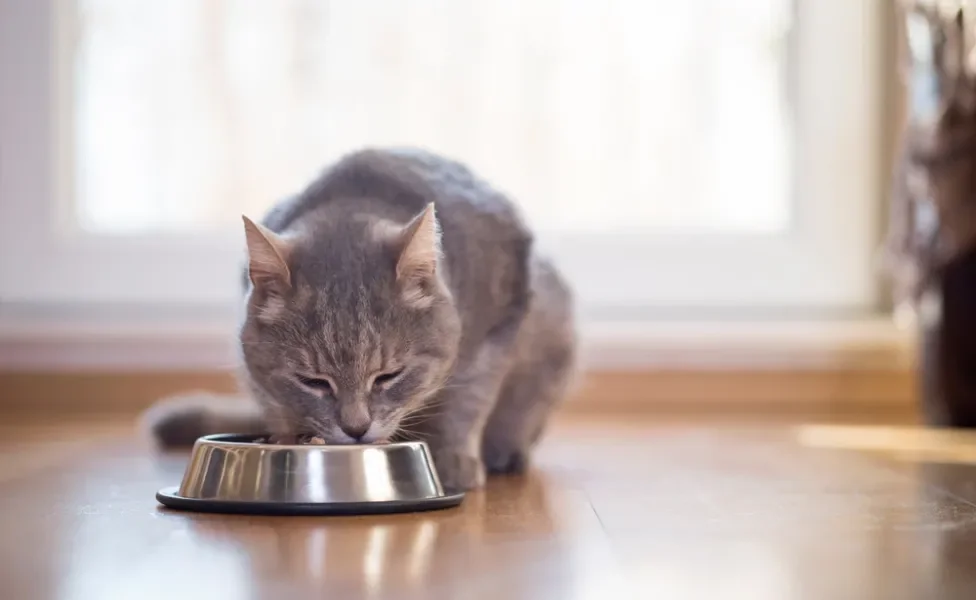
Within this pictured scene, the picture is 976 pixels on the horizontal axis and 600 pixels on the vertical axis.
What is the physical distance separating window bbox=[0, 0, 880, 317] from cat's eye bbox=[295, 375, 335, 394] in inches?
53.9

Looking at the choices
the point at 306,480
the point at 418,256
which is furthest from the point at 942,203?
the point at 306,480

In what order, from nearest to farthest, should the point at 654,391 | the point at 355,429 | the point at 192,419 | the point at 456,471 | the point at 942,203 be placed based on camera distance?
1. the point at 355,429
2. the point at 456,471
3. the point at 192,419
4. the point at 942,203
5. the point at 654,391

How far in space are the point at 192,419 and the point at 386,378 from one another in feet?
2.36

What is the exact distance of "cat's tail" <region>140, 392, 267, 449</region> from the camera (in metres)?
1.98

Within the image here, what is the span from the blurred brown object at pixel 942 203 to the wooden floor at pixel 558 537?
18.0 inches

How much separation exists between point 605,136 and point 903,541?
177 cm

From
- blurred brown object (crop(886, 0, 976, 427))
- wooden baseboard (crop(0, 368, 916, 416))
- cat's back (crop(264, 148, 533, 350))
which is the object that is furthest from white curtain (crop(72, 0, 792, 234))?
cat's back (crop(264, 148, 533, 350))

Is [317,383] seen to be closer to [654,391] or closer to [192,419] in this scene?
[192,419]

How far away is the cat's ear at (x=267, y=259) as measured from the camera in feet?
4.48

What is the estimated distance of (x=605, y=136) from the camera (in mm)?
2797

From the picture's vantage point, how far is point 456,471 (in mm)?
1554

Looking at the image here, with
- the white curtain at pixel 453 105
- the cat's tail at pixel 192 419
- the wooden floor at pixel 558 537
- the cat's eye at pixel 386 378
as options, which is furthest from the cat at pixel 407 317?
the white curtain at pixel 453 105

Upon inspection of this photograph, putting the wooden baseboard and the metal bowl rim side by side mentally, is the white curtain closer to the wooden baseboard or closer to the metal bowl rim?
the wooden baseboard

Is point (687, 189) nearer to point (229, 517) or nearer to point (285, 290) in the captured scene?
point (285, 290)
